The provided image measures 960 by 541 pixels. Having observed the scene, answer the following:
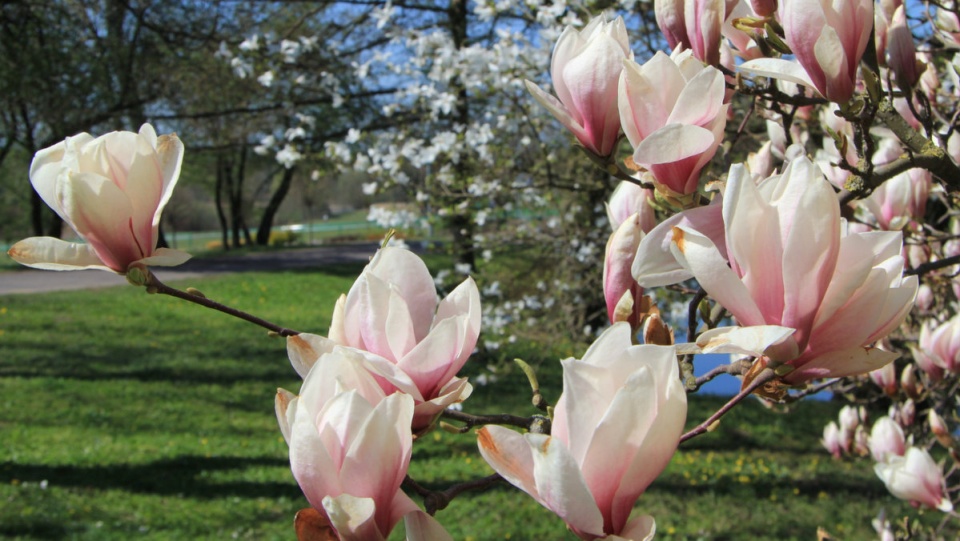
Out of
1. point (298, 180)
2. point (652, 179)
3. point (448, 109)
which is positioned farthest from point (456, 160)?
point (298, 180)

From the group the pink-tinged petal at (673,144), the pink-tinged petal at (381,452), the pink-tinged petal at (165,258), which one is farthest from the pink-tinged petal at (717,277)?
the pink-tinged petal at (165,258)

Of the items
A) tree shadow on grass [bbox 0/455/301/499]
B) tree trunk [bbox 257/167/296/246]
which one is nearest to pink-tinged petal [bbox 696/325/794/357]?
tree shadow on grass [bbox 0/455/301/499]

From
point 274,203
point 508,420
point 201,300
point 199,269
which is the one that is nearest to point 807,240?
point 508,420

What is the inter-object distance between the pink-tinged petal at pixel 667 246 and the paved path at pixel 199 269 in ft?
29.2

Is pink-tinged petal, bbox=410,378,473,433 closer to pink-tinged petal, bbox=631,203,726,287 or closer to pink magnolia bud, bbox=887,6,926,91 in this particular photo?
pink-tinged petal, bbox=631,203,726,287

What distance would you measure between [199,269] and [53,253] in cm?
1530

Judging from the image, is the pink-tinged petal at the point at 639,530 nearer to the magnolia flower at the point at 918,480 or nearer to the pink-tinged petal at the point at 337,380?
the pink-tinged petal at the point at 337,380

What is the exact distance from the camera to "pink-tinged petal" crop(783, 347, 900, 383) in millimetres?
598

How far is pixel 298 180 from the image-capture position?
24.8m

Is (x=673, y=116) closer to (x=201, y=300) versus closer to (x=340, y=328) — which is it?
(x=340, y=328)

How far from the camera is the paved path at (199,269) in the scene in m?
12.7

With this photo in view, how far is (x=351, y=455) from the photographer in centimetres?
57

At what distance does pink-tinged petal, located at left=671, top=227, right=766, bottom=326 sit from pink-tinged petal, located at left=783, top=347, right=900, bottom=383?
6cm

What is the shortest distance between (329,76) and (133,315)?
5.81 m
